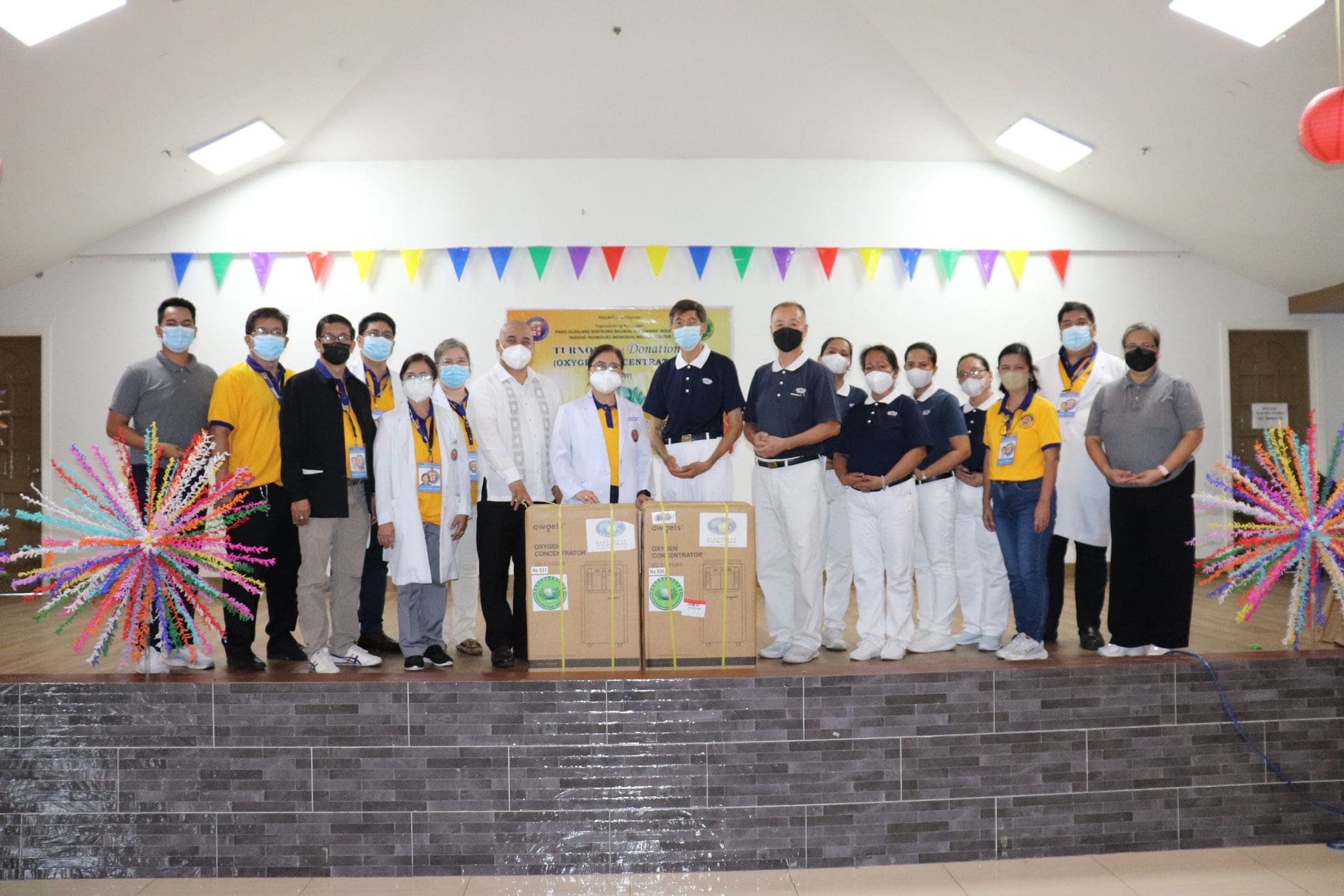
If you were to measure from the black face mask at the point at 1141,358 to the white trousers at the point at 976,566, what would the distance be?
85cm

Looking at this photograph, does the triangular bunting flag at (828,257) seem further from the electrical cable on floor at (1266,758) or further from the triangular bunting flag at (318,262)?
the electrical cable on floor at (1266,758)

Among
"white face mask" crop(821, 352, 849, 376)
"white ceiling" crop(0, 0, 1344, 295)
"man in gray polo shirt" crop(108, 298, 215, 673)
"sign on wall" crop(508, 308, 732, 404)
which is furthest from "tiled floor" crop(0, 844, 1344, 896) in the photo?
"sign on wall" crop(508, 308, 732, 404)

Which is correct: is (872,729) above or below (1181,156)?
below

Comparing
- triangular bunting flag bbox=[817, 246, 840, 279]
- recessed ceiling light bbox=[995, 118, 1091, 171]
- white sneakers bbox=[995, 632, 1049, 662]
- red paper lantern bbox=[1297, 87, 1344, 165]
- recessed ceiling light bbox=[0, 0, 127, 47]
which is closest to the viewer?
red paper lantern bbox=[1297, 87, 1344, 165]

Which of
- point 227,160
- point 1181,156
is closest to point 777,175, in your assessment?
point 1181,156

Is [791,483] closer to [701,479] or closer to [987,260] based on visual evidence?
[701,479]

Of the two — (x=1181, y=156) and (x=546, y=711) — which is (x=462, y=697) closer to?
(x=546, y=711)

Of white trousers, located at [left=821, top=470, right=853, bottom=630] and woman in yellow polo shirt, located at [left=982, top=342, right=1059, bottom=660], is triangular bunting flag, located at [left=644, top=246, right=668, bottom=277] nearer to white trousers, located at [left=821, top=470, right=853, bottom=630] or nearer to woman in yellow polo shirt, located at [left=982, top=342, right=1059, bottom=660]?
white trousers, located at [left=821, top=470, right=853, bottom=630]

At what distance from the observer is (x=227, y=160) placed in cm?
705

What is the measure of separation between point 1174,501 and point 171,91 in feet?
19.4

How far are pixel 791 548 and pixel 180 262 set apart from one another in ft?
19.4

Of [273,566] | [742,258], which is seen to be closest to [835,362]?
[273,566]

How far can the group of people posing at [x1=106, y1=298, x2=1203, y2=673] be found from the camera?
12.4 ft

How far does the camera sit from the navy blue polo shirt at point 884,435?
407 centimetres
